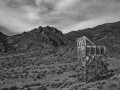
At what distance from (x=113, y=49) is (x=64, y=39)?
240ft

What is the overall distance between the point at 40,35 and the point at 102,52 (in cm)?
11215

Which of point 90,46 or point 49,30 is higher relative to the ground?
point 49,30

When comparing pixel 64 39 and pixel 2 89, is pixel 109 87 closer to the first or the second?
pixel 2 89

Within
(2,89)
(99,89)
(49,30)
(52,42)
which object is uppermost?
(49,30)

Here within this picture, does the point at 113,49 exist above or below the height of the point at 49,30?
below

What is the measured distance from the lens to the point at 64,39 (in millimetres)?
126625

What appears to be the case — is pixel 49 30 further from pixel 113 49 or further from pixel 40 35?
pixel 113 49

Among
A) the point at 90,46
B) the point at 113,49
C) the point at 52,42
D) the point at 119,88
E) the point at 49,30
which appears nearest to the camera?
the point at 119,88

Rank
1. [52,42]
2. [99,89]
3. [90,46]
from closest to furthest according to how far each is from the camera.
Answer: [99,89], [90,46], [52,42]

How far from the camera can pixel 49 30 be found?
449ft

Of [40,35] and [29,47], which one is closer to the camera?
[29,47]

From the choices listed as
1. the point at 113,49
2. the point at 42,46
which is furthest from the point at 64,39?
the point at 113,49

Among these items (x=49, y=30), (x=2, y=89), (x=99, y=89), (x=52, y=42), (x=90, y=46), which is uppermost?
(x=49, y=30)

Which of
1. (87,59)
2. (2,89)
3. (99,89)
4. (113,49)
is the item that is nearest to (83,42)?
(87,59)
